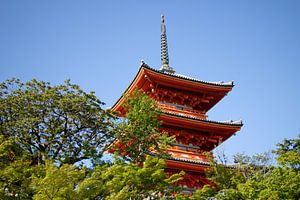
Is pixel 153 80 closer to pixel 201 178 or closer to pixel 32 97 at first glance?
pixel 201 178

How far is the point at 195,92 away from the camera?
24.8m

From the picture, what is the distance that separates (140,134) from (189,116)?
8154mm

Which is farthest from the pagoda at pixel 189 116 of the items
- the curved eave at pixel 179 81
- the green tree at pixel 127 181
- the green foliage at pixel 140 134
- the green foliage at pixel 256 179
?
the green tree at pixel 127 181

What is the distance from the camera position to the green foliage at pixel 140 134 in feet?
50.1

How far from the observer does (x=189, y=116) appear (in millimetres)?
23109

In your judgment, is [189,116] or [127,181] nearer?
[127,181]

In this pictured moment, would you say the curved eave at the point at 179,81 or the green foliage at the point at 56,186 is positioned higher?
the curved eave at the point at 179,81

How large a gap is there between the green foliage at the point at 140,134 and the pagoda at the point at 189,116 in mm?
4967

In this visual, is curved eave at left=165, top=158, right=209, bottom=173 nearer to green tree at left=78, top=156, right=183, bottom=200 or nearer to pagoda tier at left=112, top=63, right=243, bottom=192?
pagoda tier at left=112, top=63, right=243, bottom=192

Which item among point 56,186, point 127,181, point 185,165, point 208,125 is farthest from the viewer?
point 208,125

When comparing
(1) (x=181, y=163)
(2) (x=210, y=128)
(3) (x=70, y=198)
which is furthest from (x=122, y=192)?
(2) (x=210, y=128)

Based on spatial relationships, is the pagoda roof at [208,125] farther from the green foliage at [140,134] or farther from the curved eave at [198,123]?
the green foliage at [140,134]

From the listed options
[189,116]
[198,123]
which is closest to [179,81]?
[189,116]

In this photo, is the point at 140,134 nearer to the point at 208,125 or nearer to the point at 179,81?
the point at 208,125
